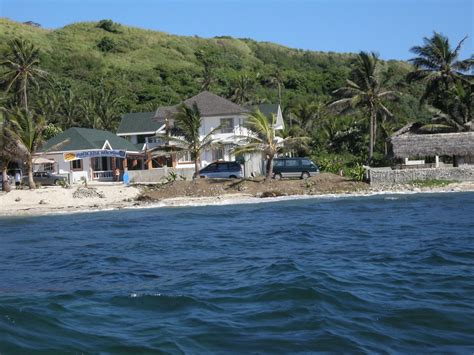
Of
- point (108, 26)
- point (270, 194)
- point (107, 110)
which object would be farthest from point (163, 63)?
point (270, 194)

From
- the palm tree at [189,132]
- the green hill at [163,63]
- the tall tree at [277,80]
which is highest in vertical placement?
the green hill at [163,63]

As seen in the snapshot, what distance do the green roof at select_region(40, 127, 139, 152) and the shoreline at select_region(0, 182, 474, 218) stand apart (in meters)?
8.95

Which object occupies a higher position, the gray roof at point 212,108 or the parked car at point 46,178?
the gray roof at point 212,108

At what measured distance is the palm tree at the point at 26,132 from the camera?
35.5 metres

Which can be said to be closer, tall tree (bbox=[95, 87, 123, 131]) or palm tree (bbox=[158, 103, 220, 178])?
palm tree (bbox=[158, 103, 220, 178])

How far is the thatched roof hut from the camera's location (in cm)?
3912

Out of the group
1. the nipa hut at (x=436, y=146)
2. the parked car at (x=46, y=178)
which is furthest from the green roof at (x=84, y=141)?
the nipa hut at (x=436, y=146)

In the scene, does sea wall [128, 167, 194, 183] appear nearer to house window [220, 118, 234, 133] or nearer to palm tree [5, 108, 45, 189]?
house window [220, 118, 234, 133]

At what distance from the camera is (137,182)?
4175 cm

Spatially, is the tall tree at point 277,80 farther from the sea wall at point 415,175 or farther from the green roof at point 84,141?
the sea wall at point 415,175

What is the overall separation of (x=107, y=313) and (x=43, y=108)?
52697 millimetres

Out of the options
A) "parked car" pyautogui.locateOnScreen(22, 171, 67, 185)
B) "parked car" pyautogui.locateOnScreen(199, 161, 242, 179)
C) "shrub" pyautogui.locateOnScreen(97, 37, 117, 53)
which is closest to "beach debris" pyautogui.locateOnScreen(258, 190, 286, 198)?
"parked car" pyautogui.locateOnScreen(199, 161, 242, 179)

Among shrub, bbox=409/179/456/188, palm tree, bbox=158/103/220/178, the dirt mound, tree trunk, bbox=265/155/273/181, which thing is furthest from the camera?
palm tree, bbox=158/103/220/178

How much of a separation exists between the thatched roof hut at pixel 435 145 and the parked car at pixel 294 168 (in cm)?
594
